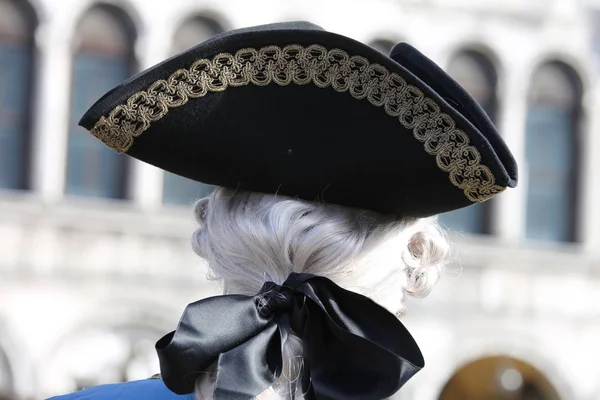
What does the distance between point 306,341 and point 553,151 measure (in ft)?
35.8

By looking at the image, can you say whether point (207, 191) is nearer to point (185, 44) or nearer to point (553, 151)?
point (185, 44)

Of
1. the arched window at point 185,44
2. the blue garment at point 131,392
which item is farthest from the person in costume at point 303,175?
the arched window at point 185,44

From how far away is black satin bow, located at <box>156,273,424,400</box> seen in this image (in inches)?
60.9

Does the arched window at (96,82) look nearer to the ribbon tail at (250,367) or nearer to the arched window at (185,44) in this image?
the arched window at (185,44)

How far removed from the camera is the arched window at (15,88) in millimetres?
10422

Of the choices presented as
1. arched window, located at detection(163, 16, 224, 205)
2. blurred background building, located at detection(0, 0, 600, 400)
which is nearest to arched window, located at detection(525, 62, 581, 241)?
blurred background building, located at detection(0, 0, 600, 400)

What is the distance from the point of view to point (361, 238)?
1618mm

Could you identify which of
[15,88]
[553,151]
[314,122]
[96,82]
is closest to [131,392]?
[314,122]

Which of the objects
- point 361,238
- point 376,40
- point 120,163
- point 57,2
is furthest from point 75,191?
point 361,238

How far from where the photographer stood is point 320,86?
156cm

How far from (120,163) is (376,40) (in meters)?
2.65

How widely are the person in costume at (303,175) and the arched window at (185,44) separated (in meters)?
9.38

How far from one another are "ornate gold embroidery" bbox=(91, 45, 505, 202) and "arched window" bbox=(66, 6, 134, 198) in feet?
30.0

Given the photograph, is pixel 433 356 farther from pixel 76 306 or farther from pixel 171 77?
pixel 171 77
